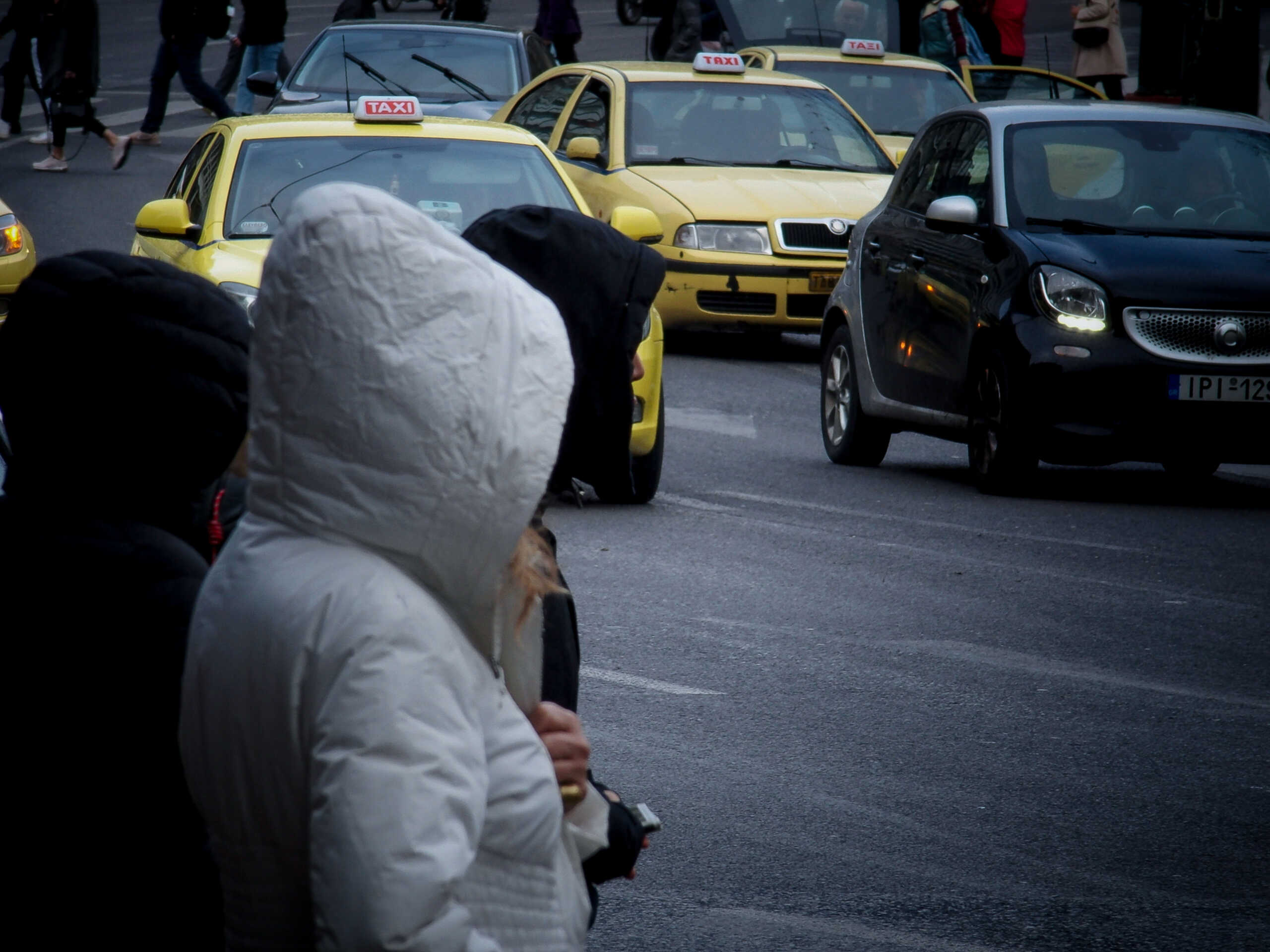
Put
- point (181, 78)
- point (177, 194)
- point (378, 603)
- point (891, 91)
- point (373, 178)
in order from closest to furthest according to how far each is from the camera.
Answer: point (378, 603) < point (373, 178) < point (177, 194) < point (891, 91) < point (181, 78)

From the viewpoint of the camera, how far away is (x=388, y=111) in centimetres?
968

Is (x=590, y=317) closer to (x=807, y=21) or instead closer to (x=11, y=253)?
(x=11, y=253)

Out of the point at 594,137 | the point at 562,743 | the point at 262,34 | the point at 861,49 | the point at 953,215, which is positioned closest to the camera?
the point at 562,743

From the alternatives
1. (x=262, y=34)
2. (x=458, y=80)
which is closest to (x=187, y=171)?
(x=458, y=80)

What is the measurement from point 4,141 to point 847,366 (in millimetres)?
15332

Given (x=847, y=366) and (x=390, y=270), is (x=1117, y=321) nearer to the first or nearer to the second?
(x=847, y=366)

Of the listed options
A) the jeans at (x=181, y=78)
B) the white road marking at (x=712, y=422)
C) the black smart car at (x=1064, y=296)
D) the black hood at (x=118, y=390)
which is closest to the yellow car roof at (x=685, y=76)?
the white road marking at (x=712, y=422)

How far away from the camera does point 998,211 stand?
9.53 meters

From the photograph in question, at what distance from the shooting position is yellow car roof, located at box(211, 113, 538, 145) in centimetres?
955

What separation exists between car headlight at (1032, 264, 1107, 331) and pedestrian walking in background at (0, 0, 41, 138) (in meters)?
13.3

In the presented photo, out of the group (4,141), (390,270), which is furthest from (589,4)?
(390,270)

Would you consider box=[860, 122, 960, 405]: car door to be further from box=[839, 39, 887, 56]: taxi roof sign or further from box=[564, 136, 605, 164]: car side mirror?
box=[839, 39, 887, 56]: taxi roof sign

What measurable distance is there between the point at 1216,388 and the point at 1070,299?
75 cm

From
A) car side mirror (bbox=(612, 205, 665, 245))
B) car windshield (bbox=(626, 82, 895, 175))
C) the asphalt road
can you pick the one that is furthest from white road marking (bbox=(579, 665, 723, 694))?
car windshield (bbox=(626, 82, 895, 175))
